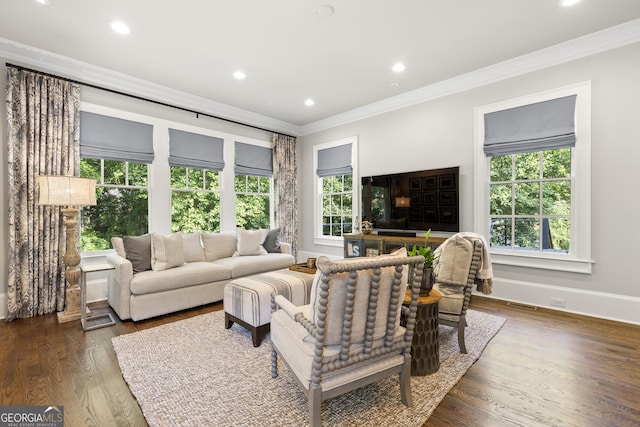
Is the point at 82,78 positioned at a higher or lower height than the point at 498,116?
higher

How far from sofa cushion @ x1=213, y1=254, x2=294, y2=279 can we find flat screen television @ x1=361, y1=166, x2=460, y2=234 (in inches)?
63.6

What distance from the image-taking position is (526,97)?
366cm

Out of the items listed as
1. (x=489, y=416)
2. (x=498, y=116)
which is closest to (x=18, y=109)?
(x=489, y=416)

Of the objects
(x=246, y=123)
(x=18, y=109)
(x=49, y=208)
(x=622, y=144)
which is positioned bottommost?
(x=49, y=208)

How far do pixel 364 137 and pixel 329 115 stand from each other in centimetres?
87

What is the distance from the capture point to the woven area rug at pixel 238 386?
1.70 metres

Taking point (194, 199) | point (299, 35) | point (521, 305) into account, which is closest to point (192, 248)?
point (194, 199)

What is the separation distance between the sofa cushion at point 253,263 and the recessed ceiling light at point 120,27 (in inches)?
111

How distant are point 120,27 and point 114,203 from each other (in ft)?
7.47

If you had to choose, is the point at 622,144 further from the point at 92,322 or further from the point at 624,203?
the point at 92,322

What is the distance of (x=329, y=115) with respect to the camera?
18.7ft

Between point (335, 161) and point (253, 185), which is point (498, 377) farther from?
point (253, 185)

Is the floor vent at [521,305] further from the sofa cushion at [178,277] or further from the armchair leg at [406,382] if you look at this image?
the sofa cushion at [178,277]

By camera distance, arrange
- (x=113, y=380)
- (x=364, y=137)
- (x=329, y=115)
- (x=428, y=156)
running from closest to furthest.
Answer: (x=113, y=380) → (x=428, y=156) → (x=364, y=137) → (x=329, y=115)
